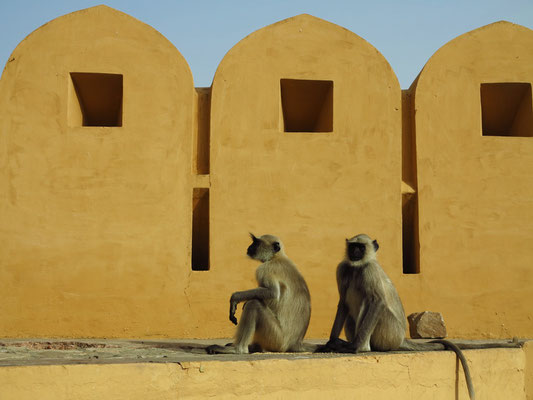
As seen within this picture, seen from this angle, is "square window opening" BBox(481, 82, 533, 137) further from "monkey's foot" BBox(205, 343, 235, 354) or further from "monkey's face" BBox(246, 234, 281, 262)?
"monkey's foot" BBox(205, 343, 235, 354)

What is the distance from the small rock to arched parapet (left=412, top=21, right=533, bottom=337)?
32 cm

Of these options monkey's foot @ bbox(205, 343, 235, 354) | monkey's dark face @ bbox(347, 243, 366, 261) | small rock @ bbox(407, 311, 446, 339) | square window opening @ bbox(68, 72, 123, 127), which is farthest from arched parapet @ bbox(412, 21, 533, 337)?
square window opening @ bbox(68, 72, 123, 127)

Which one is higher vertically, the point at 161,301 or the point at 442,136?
the point at 442,136

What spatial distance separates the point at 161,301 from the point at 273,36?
11.3 ft

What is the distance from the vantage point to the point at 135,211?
8148mm

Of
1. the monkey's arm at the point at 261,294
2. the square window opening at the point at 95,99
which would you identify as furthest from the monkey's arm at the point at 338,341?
the square window opening at the point at 95,99

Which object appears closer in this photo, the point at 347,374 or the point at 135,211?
the point at 347,374

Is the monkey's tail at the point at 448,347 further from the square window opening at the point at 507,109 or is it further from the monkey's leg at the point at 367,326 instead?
the square window opening at the point at 507,109

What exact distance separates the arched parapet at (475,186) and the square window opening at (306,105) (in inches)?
42.7

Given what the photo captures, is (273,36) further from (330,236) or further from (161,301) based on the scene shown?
(161,301)

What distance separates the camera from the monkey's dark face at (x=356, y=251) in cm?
577

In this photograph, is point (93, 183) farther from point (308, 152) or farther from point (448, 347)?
point (448, 347)

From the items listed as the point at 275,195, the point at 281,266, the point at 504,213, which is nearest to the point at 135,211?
the point at 275,195

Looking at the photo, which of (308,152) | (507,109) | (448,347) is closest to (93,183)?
(308,152)
